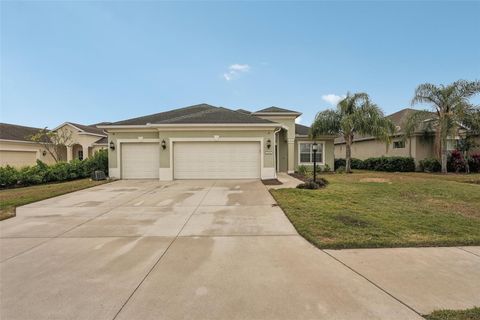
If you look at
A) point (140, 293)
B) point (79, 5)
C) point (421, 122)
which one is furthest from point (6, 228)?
point (421, 122)

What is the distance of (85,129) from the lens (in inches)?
949

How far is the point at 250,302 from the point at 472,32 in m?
17.9

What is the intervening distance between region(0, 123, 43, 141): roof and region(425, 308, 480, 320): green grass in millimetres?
28136

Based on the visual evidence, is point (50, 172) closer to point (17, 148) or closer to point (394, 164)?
point (17, 148)

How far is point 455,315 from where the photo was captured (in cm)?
234

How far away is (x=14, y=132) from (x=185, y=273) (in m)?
28.3

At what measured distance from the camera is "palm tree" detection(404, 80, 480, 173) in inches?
621

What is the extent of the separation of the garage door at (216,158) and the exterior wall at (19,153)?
669 inches

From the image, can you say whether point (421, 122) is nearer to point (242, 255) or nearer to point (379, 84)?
point (379, 84)

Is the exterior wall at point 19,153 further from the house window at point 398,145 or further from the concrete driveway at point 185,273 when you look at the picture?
the house window at point 398,145

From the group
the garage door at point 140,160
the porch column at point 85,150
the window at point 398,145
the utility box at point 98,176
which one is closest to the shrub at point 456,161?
the window at point 398,145

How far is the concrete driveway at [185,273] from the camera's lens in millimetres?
2529

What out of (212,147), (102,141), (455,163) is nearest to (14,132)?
(102,141)

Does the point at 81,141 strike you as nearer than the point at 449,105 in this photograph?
No
